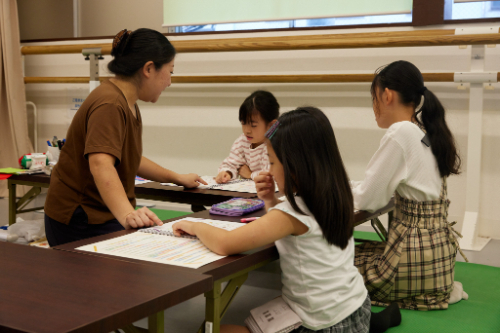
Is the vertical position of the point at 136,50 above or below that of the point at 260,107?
above

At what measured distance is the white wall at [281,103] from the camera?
2918 mm

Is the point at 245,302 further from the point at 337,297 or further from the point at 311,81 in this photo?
the point at 311,81

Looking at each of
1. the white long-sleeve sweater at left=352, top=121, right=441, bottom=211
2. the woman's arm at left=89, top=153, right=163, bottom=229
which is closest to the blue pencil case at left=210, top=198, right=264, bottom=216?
the woman's arm at left=89, top=153, right=163, bottom=229

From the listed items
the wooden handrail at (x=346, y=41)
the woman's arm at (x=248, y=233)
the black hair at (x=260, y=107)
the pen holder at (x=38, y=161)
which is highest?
the wooden handrail at (x=346, y=41)

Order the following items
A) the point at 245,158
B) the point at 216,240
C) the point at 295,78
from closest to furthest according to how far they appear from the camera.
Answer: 1. the point at 216,240
2. the point at 245,158
3. the point at 295,78

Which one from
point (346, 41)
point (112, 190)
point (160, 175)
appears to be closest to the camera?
point (112, 190)

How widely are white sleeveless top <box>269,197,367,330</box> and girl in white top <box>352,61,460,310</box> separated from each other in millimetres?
476

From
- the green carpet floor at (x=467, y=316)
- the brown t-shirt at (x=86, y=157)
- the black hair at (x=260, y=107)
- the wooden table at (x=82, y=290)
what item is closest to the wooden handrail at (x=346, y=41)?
the black hair at (x=260, y=107)

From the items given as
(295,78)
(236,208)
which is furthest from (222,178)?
(295,78)

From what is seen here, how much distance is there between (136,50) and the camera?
1365 mm

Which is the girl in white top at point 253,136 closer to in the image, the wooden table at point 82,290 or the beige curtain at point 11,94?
the wooden table at point 82,290

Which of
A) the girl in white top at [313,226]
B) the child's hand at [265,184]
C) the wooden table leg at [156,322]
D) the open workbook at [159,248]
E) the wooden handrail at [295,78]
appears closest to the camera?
the wooden table leg at [156,322]

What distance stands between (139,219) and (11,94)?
3349 millimetres

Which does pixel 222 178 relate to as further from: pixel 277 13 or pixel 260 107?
pixel 277 13
